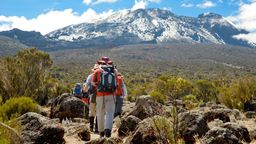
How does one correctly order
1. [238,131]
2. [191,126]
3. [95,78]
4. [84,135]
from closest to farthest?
[238,131], [191,126], [95,78], [84,135]

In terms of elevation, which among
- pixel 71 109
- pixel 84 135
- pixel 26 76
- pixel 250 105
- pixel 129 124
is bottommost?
pixel 250 105

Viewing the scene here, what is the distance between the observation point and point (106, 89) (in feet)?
26.9

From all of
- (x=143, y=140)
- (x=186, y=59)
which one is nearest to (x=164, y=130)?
(x=143, y=140)

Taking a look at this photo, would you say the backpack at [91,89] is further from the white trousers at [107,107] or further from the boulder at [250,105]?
the boulder at [250,105]

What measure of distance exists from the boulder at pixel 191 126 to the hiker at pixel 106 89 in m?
1.33

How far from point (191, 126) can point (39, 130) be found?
8.73 feet

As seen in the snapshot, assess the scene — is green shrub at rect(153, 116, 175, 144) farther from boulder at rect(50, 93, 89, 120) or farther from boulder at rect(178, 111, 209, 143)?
boulder at rect(50, 93, 89, 120)

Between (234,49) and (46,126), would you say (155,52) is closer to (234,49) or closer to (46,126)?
(234,49)

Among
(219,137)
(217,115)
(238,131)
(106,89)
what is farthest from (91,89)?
(219,137)

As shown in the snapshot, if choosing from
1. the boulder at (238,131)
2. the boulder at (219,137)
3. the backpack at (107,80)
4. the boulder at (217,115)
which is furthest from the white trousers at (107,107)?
the boulder at (217,115)

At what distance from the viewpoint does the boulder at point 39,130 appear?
7.77 metres

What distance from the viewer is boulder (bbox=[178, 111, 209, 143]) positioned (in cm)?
755

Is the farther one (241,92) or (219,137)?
(241,92)

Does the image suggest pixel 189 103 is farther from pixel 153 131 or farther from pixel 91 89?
pixel 91 89
